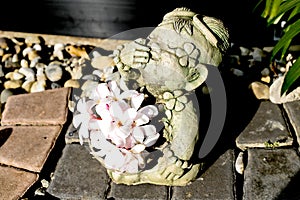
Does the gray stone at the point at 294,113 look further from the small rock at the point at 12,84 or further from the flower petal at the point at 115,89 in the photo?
the small rock at the point at 12,84

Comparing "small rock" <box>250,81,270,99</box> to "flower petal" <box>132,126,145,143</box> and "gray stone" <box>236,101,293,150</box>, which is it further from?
"flower petal" <box>132,126,145,143</box>

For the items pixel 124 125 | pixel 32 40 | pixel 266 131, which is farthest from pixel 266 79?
pixel 32 40

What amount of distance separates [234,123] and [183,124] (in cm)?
63

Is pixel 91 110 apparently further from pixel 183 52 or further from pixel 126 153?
pixel 183 52

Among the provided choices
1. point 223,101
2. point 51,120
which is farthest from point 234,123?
point 51,120

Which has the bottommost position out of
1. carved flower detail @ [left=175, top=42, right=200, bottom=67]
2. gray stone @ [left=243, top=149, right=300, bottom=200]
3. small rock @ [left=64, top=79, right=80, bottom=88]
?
small rock @ [left=64, top=79, right=80, bottom=88]

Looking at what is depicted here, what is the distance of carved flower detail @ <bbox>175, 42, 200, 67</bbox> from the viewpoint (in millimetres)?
2279

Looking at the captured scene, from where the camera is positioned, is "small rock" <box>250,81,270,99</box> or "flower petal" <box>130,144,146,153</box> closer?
"flower petal" <box>130,144,146,153</box>

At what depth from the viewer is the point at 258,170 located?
2.71 m

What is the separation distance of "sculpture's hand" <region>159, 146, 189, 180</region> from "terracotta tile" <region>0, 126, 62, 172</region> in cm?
73

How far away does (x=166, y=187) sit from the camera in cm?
269

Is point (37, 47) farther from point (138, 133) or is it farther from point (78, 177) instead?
point (138, 133)

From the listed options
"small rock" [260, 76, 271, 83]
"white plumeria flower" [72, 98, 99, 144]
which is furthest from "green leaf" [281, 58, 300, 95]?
"white plumeria flower" [72, 98, 99, 144]

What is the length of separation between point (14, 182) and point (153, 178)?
2.53ft
